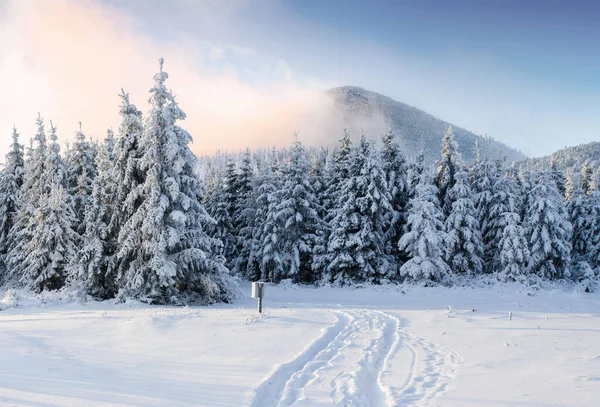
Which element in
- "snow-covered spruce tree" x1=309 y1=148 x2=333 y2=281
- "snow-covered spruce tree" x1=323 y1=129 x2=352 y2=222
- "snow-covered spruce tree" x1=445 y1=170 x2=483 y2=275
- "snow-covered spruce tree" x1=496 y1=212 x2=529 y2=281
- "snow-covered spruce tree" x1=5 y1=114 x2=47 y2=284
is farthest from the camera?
"snow-covered spruce tree" x1=323 y1=129 x2=352 y2=222

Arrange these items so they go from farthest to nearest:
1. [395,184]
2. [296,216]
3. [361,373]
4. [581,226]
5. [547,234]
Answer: [581,226]
[395,184]
[547,234]
[296,216]
[361,373]

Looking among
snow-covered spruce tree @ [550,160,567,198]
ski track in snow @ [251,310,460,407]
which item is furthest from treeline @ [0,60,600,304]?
ski track in snow @ [251,310,460,407]

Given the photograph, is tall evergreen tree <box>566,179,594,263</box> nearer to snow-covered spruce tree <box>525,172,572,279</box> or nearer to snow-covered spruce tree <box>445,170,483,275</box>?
snow-covered spruce tree <box>525,172,572,279</box>

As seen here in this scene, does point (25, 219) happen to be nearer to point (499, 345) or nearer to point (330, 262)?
point (330, 262)

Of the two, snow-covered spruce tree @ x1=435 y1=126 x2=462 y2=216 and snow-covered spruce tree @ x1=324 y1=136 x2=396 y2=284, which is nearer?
snow-covered spruce tree @ x1=324 y1=136 x2=396 y2=284

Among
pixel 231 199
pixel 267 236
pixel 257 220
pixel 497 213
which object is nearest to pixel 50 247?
pixel 267 236

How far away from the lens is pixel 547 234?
3388 centimetres

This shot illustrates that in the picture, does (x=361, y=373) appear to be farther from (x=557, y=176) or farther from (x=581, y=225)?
(x=557, y=176)

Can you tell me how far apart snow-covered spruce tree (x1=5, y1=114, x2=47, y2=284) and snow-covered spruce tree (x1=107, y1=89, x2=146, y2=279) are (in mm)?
11393

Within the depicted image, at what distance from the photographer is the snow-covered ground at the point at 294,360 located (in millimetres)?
6504

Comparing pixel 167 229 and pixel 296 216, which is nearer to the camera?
pixel 167 229

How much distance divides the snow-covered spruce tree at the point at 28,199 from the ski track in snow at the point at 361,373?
27.2m

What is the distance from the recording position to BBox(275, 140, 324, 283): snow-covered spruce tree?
33.9 meters

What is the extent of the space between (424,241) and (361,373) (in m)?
23.5
